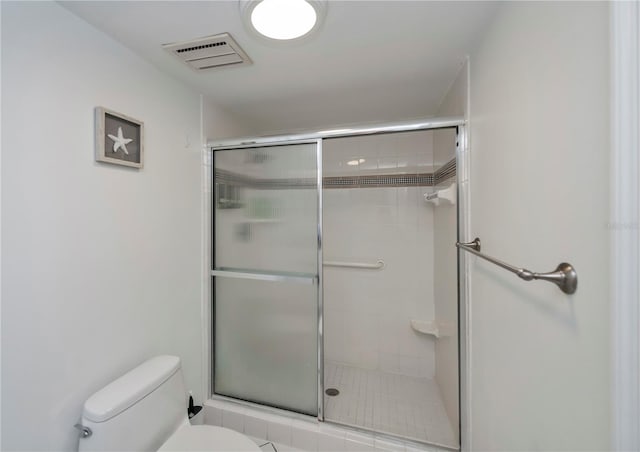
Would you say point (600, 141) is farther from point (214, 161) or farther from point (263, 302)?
point (214, 161)

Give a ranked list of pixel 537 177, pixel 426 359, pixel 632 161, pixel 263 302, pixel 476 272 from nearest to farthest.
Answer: pixel 632 161 → pixel 537 177 → pixel 476 272 → pixel 263 302 → pixel 426 359

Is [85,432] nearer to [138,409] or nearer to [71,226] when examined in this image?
[138,409]

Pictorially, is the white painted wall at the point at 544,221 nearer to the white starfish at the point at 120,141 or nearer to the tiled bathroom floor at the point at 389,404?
the tiled bathroom floor at the point at 389,404

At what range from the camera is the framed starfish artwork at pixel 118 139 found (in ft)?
3.69

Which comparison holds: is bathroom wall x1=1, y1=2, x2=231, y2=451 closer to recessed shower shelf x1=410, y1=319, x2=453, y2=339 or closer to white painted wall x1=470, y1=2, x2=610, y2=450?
white painted wall x1=470, y1=2, x2=610, y2=450

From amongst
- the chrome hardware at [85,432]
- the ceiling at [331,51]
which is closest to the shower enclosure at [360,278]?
the ceiling at [331,51]

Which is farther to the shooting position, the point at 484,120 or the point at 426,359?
the point at 426,359

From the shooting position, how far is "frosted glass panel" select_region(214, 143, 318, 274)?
64.4 inches

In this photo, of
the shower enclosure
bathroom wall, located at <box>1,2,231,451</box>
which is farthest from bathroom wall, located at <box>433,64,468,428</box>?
bathroom wall, located at <box>1,2,231,451</box>

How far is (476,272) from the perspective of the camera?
1.24 metres

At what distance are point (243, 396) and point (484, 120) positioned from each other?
2124 millimetres

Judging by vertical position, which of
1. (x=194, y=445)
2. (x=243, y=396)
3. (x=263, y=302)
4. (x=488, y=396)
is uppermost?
(x=263, y=302)

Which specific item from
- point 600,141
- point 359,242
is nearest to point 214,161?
point 359,242

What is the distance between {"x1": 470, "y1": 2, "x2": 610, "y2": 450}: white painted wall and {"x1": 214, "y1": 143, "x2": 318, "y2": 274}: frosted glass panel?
3.01ft
